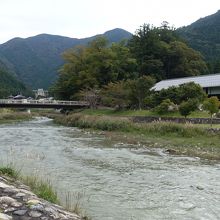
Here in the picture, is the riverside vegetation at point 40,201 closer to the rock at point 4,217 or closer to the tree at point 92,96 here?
the rock at point 4,217

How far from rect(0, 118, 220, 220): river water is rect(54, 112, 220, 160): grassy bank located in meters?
2.36

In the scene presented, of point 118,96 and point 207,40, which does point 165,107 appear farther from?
point 207,40

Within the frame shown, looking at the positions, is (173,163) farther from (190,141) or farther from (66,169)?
(190,141)

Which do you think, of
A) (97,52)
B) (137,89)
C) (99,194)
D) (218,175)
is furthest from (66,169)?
(97,52)

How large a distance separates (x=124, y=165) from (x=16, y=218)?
1041 centimetres

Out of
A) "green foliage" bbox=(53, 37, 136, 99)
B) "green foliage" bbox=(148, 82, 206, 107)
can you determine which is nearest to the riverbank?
"green foliage" bbox=(148, 82, 206, 107)

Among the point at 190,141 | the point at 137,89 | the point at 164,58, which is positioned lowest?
the point at 190,141

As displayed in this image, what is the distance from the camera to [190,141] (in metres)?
25.0

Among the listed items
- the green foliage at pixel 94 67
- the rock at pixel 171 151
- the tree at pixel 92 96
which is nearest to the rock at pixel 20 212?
the rock at pixel 171 151

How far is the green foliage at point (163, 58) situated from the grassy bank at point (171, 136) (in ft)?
108

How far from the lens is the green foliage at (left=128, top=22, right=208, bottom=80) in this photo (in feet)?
227

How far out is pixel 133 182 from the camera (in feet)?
42.7

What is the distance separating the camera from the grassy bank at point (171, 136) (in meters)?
21.7

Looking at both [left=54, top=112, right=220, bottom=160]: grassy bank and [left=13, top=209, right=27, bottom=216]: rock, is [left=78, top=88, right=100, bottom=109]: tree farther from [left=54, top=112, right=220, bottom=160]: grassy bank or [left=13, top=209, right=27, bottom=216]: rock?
[left=13, top=209, right=27, bottom=216]: rock
